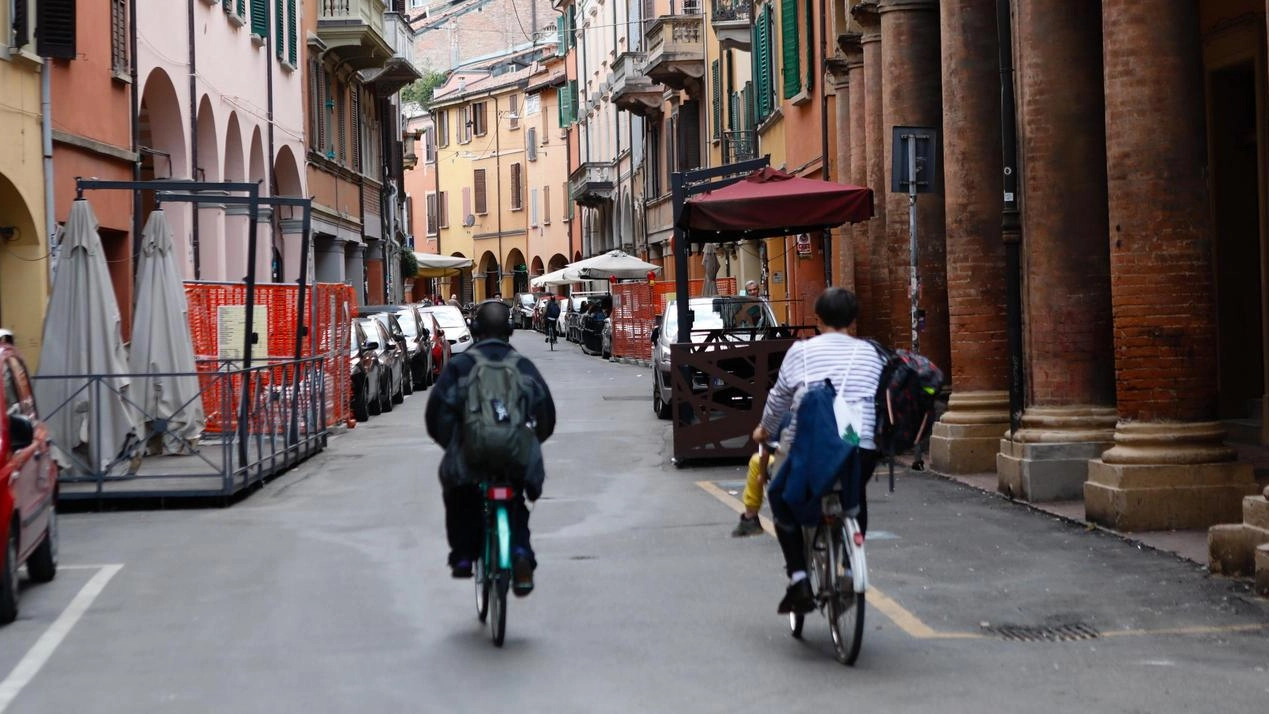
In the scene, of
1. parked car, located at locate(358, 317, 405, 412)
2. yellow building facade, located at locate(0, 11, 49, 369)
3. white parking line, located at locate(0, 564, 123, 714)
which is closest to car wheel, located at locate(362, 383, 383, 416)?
parked car, located at locate(358, 317, 405, 412)

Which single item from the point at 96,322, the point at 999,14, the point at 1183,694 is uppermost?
the point at 999,14

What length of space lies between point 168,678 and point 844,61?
53.2ft

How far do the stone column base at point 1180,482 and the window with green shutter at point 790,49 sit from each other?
59.7ft

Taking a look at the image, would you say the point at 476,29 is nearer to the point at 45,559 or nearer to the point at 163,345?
the point at 163,345

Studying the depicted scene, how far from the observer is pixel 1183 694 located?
6.79m

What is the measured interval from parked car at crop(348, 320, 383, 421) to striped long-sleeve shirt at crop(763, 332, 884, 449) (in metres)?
17.6

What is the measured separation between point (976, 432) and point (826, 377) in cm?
815

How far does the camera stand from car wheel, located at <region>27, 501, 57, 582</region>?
33.8 ft

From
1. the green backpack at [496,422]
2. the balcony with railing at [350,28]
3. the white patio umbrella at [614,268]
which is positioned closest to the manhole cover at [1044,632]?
the green backpack at [496,422]

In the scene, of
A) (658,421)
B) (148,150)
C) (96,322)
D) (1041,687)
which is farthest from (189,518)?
(148,150)

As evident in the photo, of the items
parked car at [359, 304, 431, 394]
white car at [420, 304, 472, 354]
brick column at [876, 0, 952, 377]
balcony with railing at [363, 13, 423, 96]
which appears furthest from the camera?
balcony with railing at [363, 13, 423, 96]

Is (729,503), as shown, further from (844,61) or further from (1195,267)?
(844,61)

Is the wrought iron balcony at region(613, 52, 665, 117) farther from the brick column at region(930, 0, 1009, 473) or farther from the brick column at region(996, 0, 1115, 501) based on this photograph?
the brick column at region(996, 0, 1115, 501)

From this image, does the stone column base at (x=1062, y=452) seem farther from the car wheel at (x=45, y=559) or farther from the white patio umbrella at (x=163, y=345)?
the white patio umbrella at (x=163, y=345)
